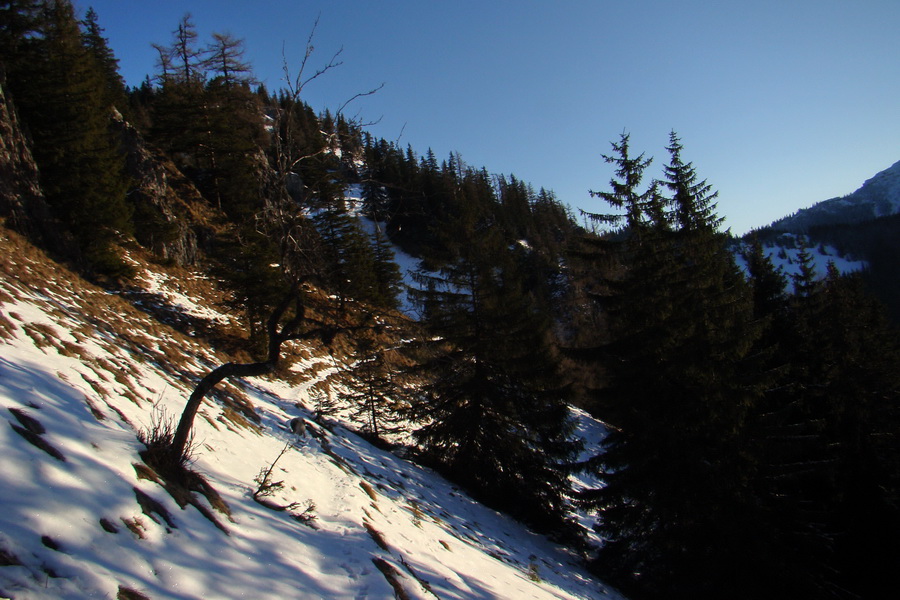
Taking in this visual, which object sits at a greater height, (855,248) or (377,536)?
(855,248)

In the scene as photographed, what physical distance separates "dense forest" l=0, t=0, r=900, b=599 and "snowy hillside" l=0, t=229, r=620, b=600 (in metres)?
1.89

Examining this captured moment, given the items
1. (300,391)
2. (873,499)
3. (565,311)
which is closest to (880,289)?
(565,311)

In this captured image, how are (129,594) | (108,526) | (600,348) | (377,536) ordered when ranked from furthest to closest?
(600,348) → (377,536) → (108,526) → (129,594)

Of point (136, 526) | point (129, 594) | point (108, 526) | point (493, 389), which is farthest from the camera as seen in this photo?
point (493, 389)

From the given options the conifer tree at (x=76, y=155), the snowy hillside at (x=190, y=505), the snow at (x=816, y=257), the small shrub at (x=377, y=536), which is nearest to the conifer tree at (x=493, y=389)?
the snowy hillside at (x=190, y=505)

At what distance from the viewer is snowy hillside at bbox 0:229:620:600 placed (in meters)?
2.94

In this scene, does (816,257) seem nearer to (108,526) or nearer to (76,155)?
(76,155)

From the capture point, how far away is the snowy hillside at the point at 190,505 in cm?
294

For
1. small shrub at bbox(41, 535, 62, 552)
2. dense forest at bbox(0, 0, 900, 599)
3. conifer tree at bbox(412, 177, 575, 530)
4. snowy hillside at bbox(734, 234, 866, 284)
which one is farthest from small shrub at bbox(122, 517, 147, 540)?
snowy hillside at bbox(734, 234, 866, 284)

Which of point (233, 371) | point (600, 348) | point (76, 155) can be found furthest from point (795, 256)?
point (76, 155)

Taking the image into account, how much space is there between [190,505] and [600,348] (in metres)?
9.48

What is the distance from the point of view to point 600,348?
10.9 metres

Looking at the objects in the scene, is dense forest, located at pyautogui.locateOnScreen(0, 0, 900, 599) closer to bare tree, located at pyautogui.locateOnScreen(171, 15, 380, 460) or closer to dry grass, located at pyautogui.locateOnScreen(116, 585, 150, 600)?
bare tree, located at pyautogui.locateOnScreen(171, 15, 380, 460)

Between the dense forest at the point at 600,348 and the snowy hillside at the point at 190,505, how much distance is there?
189 centimetres
